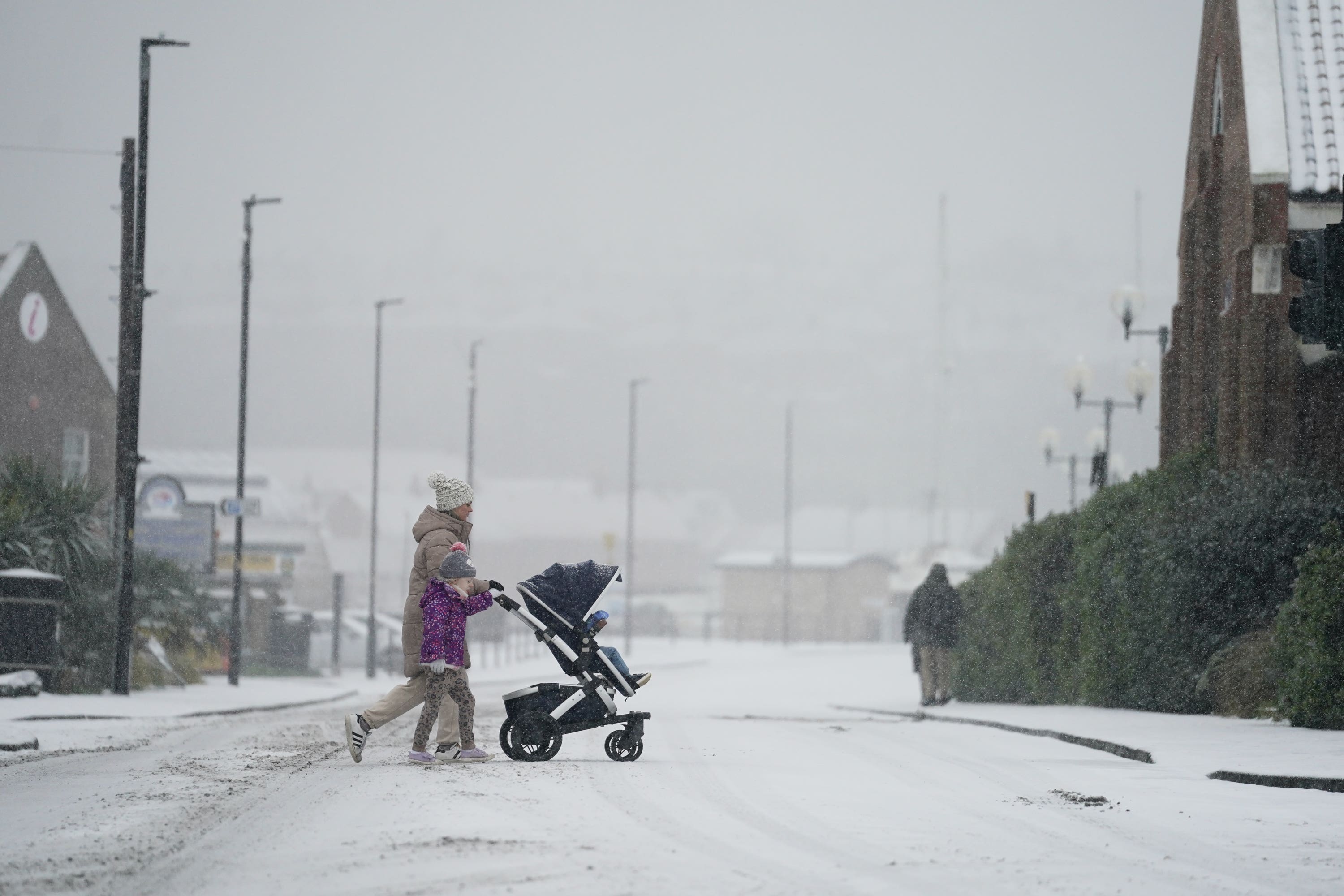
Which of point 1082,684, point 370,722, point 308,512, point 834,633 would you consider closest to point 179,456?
point 308,512

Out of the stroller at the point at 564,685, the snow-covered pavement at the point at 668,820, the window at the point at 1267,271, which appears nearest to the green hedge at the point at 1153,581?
the window at the point at 1267,271

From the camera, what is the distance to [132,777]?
13.0m

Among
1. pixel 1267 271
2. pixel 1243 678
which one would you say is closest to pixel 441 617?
pixel 1243 678

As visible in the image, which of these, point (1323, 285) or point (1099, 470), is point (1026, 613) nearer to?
point (1099, 470)

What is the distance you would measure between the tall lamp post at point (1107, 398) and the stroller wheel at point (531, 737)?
2250 centimetres

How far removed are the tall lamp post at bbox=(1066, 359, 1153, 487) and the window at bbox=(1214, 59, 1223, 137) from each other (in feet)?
21.4

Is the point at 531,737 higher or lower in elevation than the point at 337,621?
higher

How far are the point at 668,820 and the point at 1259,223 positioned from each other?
62.6ft

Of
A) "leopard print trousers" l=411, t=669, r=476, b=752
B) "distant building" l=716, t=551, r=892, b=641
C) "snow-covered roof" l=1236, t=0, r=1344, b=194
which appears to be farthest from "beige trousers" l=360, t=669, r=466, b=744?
"distant building" l=716, t=551, r=892, b=641

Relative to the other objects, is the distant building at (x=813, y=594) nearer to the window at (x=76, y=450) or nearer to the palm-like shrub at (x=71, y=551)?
the window at (x=76, y=450)

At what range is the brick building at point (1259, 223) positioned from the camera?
26.0 meters

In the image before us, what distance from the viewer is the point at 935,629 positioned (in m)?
26.8

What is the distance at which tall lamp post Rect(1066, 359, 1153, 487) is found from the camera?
37031 mm

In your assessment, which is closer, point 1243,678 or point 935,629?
point 1243,678
